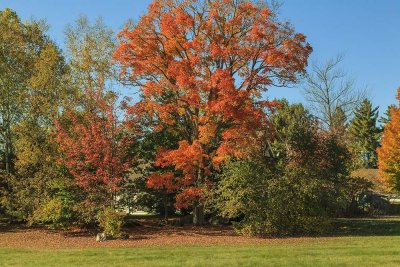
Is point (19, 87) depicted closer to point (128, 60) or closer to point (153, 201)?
point (128, 60)

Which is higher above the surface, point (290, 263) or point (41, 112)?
point (41, 112)

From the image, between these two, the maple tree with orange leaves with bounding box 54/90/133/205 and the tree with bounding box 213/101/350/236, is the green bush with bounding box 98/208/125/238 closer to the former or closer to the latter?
the maple tree with orange leaves with bounding box 54/90/133/205

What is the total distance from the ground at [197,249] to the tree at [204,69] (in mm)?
3601

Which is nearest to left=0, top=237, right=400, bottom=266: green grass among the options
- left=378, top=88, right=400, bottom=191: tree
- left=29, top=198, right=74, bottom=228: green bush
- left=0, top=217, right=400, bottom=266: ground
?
left=0, top=217, right=400, bottom=266: ground

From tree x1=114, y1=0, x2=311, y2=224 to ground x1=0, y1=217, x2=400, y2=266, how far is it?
3.60 m

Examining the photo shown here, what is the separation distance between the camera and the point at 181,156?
19422 millimetres

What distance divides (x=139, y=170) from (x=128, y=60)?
5.71 m

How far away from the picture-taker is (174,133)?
77.7ft

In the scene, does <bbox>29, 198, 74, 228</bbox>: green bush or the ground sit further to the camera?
<bbox>29, 198, 74, 228</bbox>: green bush

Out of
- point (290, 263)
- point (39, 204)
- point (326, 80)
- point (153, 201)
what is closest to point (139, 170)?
point (153, 201)

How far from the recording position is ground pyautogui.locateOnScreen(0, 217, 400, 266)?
11.4 meters

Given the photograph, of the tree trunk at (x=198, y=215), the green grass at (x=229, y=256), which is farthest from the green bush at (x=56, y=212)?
the tree trunk at (x=198, y=215)

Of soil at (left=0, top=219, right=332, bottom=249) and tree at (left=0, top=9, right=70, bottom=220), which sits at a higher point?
tree at (left=0, top=9, right=70, bottom=220)

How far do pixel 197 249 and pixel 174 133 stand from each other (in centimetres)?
1049
